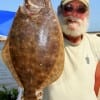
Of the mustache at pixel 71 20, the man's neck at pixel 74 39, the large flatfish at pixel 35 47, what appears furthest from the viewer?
the man's neck at pixel 74 39

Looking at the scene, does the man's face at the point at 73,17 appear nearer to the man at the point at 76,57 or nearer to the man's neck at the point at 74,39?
the man at the point at 76,57

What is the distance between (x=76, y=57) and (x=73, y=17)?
369mm

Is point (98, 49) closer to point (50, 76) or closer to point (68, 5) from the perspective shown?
point (68, 5)

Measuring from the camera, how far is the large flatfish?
6.90 feet

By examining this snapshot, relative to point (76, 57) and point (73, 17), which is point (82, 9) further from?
point (76, 57)

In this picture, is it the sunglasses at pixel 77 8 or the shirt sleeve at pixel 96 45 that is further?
the shirt sleeve at pixel 96 45

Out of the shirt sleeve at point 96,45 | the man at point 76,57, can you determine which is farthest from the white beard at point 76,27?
the shirt sleeve at point 96,45

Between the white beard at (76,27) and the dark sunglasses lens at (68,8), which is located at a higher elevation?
the dark sunglasses lens at (68,8)

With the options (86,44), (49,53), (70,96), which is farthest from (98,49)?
(49,53)

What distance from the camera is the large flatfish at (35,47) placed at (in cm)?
210

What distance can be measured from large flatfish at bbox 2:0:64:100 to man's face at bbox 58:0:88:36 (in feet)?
2.14

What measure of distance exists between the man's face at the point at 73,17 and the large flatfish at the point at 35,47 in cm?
65

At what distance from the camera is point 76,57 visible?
300 cm

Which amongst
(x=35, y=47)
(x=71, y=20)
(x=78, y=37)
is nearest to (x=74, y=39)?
(x=78, y=37)
